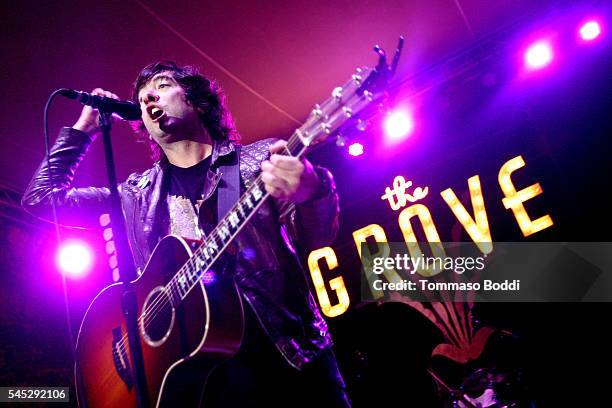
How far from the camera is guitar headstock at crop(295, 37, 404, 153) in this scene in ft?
4.84

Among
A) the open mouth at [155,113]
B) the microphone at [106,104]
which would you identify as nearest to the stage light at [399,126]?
the open mouth at [155,113]

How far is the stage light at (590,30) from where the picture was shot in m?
4.52

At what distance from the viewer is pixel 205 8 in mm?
4105

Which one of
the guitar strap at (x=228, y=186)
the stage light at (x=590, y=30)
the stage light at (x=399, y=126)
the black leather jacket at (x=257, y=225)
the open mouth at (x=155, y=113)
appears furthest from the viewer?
the stage light at (x=399, y=126)

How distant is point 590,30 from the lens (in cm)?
454

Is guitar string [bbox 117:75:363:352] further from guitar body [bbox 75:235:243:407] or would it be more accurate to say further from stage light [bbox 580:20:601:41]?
stage light [bbox 580:20:601:41]

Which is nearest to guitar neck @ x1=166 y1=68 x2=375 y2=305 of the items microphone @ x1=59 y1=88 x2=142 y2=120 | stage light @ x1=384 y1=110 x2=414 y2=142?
microphone @ x1=59 y1=88 x2=142 y2=120

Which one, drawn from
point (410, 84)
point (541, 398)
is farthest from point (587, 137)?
point (541, 398)

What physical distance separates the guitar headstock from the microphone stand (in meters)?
0.70

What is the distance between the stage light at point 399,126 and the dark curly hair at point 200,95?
3271 millimetres

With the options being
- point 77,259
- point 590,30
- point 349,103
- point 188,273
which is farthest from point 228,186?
point 77,259

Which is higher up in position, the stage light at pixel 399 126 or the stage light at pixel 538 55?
the stage light at pixel 399 126

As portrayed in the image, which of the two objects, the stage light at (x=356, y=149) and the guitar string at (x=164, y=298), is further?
the stage light at (x=356, y=149)

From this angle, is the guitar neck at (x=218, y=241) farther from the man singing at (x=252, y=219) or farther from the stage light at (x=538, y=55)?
the stage light at (x=538, y=55)
